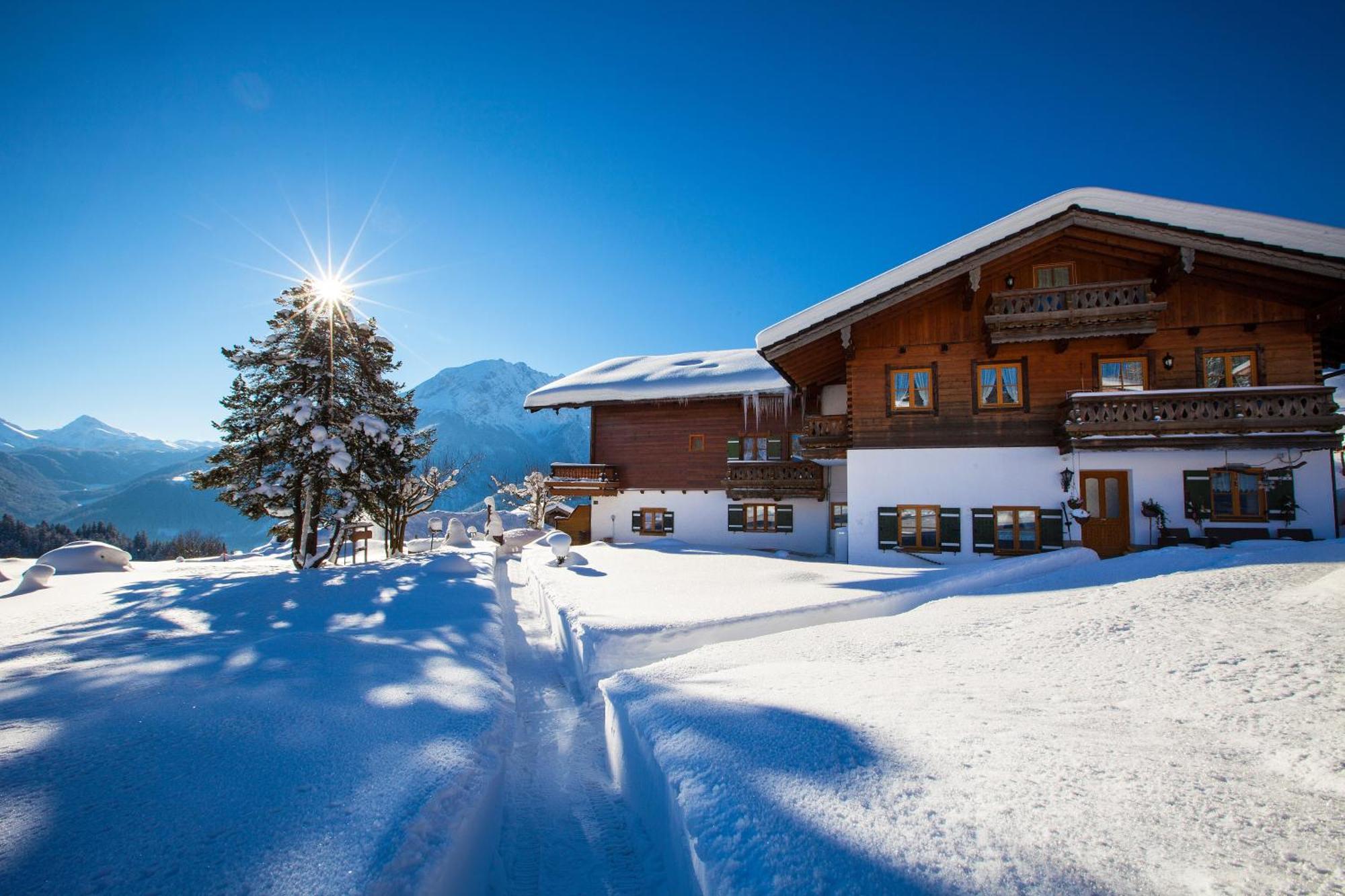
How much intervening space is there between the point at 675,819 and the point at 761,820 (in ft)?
2.46

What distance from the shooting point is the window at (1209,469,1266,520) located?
13.9 m

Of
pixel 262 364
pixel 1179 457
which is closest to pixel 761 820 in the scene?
pixel 1179 457

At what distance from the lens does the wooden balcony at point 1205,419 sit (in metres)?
13.2

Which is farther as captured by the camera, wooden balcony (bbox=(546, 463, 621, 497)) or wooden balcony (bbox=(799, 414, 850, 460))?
wooden balcony (bbox=(546, 463, 621, 497))

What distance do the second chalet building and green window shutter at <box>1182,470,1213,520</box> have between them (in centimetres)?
5

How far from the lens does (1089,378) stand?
50.4ft

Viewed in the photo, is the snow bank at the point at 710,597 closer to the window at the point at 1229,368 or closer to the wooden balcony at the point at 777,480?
the wooden balcony at the point at 777,480

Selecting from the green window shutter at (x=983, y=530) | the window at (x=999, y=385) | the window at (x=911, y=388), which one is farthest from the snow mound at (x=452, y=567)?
the window at (x=999, y=385)

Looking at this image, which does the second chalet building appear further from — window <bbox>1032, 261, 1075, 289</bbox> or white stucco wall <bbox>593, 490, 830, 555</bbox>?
white stucco wall <bbox>593, 490, 830, 555</bbox>

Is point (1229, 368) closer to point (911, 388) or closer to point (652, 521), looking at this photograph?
point (911, 388)

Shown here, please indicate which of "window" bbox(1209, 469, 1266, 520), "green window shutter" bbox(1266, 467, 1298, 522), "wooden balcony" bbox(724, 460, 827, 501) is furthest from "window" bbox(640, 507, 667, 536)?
"green window shutter" bbox(1266, 467, 1298, 522)

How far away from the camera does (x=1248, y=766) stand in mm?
2508

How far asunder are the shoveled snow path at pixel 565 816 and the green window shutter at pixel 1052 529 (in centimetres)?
1384

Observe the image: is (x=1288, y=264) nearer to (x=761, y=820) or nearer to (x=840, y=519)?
(x=840, y=519)
